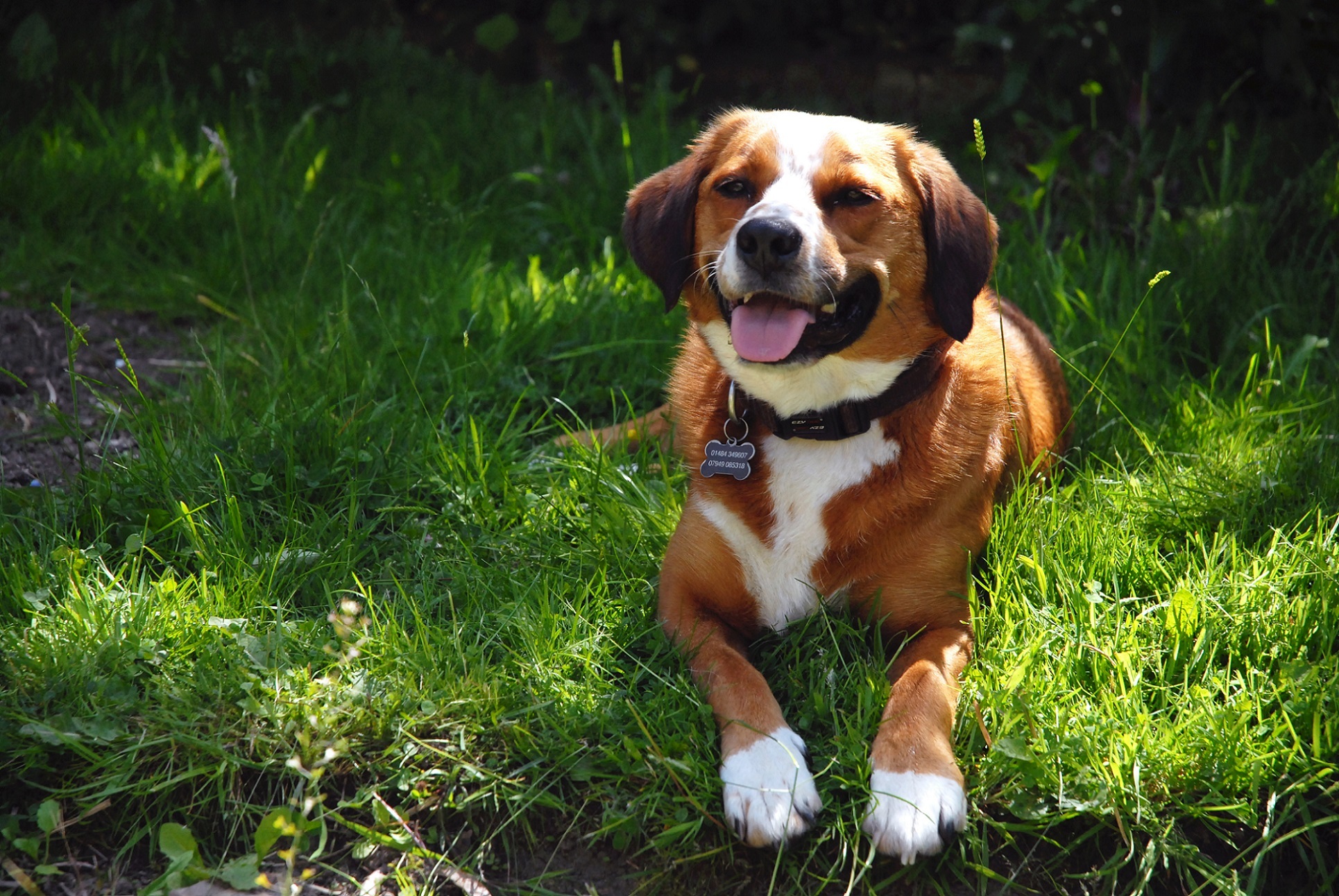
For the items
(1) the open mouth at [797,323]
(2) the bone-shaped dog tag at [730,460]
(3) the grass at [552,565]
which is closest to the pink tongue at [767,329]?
(1) the open mouth at [797,323]

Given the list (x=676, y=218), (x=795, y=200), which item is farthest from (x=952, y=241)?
(x=676, y=218)

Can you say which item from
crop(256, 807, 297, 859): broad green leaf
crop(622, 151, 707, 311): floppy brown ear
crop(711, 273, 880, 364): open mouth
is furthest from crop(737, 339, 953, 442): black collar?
crop(256, 807, 297, 859): broad green leaf

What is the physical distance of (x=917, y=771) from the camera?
2074 mm

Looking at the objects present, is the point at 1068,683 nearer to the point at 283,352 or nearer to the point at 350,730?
the point at 350,730

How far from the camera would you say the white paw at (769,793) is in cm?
202

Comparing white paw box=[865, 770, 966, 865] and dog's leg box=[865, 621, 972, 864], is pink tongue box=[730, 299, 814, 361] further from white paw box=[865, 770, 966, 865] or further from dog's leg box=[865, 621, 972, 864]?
white paw box=[865, 770, 966, 865]

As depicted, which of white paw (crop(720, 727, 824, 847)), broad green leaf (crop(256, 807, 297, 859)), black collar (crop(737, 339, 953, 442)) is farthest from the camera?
black collar (crop(737, 339, 953, 442))

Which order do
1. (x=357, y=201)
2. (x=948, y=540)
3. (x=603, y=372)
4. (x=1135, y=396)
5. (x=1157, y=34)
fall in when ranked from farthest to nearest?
(x=357, y=201)
(x=1157, y=34)
(x=603, y=372)
(x=1135, y=396)
(x=948, y=540)

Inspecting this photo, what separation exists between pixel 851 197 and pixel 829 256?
0.20 meters

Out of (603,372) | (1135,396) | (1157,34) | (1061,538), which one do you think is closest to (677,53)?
(1157,34)

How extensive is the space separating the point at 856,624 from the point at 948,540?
11.2 inches

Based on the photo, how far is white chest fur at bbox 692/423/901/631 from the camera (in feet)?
8.31

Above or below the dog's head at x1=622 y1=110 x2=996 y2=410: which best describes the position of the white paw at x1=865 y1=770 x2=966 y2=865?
below

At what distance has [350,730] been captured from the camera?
87.0 inches
